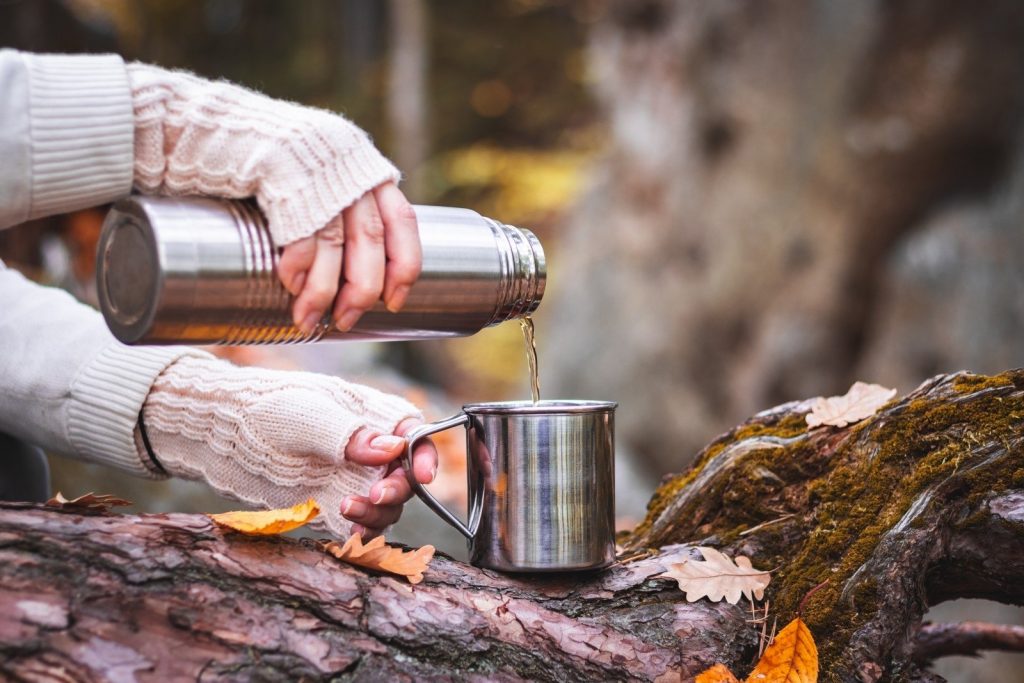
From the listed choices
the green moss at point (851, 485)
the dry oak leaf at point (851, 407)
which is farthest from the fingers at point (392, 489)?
the dry oak leaf at point (851, 407)

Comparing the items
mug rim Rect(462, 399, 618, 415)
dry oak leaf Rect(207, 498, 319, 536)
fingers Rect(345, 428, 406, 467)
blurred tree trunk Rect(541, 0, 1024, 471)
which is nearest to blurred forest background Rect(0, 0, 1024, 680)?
blurred tree trunk Rect(541, 0, 1024, 471)

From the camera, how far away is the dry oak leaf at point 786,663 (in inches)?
63.2

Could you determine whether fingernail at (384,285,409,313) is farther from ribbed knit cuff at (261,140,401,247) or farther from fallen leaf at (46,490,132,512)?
fallen leaf at (46,490,132,512)

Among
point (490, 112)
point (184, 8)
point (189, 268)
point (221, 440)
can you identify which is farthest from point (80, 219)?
point (490, 112)

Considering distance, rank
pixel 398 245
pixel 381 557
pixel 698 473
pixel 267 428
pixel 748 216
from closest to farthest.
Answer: pixel 398 245 → pixel 381 557 → pixel 267 428 → pixel 698 473 → pixel 748 216

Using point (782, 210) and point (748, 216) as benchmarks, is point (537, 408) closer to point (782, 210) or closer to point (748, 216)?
point (782, 210)

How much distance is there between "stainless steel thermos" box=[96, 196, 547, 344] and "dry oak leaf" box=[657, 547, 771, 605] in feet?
2.03

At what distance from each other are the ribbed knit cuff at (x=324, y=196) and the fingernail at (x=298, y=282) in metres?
0.05

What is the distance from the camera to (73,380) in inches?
72.0

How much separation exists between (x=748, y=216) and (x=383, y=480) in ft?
21.1

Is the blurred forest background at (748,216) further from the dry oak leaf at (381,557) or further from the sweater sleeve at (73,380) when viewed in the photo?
the dry oak leaf at (381,557)

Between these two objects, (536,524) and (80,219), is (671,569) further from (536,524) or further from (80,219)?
(80,219)

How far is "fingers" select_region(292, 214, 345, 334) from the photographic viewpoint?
4.53 feet

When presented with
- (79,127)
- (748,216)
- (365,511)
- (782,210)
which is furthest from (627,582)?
(748,216)
